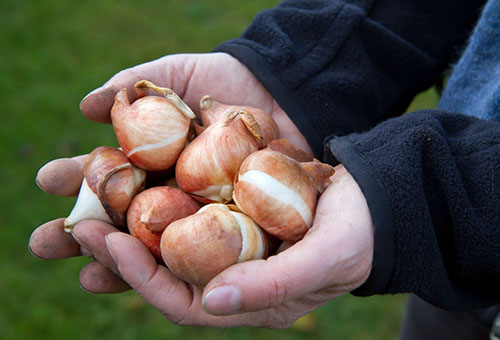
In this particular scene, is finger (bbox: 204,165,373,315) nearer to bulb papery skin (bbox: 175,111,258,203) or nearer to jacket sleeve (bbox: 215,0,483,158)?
bulb papery skin (bbox: 175,111,258,203)

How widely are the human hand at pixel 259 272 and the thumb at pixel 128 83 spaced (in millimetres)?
298

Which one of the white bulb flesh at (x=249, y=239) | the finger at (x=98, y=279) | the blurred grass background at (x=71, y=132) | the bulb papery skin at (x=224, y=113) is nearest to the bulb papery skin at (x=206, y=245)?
the white bulb flesh at (x=249, y=239)

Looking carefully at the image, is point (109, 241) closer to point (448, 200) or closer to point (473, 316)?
point (448, 200)

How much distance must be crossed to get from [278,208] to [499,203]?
41 cm

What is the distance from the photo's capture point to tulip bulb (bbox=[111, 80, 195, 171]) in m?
1.07

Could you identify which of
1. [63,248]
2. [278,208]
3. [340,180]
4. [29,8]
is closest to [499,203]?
[340,180]

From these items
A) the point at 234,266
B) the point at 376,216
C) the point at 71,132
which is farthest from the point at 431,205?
the point at 71,132

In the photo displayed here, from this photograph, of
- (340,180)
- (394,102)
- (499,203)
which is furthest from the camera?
(394,102)

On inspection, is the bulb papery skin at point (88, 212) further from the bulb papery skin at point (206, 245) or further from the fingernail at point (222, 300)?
the fingernail at point (222, 300)

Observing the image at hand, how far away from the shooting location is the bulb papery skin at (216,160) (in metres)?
1.02

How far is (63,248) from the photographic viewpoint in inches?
42.9

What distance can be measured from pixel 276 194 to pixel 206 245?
170 millimetres

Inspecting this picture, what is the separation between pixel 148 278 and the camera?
95 centimetres

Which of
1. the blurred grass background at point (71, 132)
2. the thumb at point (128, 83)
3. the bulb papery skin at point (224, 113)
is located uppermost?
the thumb at point (128, 83)
